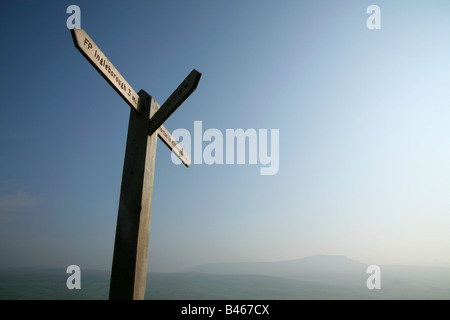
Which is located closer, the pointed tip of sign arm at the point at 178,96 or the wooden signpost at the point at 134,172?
the wooden signpost at the point at 134,172

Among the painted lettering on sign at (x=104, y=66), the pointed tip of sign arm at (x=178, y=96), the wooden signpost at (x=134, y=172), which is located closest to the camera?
the painted lettering on sign at (x=104, y=66)

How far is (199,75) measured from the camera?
194 centimetres

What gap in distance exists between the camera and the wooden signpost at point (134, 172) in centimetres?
180

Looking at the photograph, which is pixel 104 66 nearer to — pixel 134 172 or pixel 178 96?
pixel 178 96

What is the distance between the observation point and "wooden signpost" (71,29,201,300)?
180 centimetres

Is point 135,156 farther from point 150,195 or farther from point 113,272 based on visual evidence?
point 113,272

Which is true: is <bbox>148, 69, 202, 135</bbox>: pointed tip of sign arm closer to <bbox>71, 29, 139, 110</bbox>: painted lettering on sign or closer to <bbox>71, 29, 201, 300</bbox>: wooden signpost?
<bbox>71, 29, 201, 300</bbox>: wooden signpost

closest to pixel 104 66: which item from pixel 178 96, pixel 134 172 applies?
pixel 178 96

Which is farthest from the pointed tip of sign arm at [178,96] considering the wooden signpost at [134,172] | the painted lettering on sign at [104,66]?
the painted lettering on sign at [104,66]

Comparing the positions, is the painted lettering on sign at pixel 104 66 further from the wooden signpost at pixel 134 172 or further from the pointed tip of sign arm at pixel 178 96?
the pointed tip of sign arm at pixel 178 96

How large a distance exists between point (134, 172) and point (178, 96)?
0.82 metres

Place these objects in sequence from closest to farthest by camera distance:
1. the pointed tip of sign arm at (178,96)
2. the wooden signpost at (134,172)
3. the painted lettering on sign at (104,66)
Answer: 1. the painted lettering on sign at (104,66)
2. the wooden signpost at (134,172)
3. the pointed tip of sign arm at (178,96)
